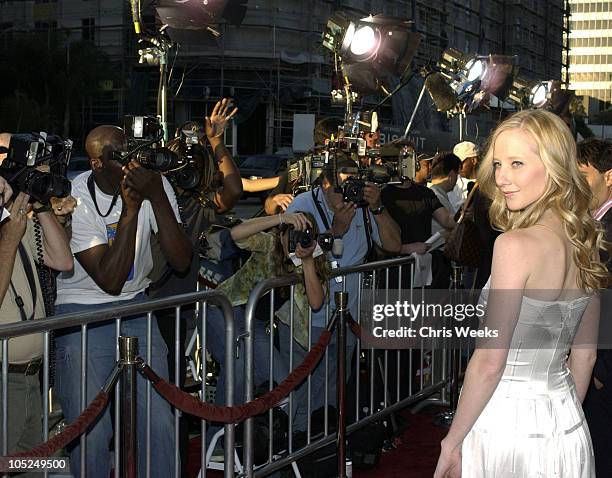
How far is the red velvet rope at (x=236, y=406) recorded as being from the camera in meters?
3.90

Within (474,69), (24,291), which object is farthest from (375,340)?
(474,69)

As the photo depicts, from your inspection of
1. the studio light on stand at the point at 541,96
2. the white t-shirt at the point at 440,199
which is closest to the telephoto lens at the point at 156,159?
the white t-shirt at the point at 440,199

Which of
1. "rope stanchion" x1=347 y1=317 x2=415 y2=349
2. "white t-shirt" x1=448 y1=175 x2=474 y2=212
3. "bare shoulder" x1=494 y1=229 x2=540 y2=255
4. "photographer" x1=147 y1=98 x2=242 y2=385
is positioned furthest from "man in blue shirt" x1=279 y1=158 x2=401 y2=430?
"white t-shirt" x1=448 y1=175 x2=474 y2=212

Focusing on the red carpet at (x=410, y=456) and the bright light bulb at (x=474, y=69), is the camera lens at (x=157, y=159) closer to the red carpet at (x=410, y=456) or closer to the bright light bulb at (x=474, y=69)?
the red carpet at (x=410, y=456)

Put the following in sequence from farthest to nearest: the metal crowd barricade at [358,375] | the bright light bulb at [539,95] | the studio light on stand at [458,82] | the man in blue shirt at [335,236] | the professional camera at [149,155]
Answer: the bright light bulb at [539,95], the studio light on stand at [458,82], the man in blue shirt at [335,236], the metal crowd barricade at [358,375], the professional camera at [149,155]

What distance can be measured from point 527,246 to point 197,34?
4920 mm

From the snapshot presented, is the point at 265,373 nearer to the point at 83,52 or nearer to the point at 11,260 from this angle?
the point at 11,260

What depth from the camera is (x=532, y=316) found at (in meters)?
2.87

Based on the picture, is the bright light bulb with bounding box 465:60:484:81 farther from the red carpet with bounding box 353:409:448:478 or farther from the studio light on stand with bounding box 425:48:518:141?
the red carpet with bounding box 353:409:448:478

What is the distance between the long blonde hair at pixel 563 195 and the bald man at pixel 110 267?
1746 mm

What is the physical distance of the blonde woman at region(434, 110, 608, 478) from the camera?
283cm

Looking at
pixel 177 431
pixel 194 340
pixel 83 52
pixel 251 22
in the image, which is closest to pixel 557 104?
pixel 194 340

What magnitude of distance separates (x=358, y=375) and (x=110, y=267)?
194 cm

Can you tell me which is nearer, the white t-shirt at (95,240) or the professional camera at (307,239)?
the white t-shirt at (95,240)
